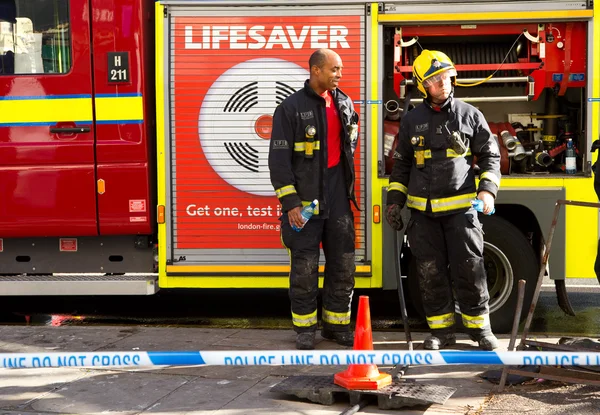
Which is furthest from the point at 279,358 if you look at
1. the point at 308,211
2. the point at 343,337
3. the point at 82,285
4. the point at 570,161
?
the point at 570,161

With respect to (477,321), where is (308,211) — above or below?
above

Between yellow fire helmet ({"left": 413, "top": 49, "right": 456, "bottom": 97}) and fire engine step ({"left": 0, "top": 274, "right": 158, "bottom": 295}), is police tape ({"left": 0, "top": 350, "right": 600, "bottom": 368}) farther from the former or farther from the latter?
fire engine step ({"left": 0, "top": 274, "right": 158, "bottom": 295})

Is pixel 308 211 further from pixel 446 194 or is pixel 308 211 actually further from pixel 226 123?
pixel 226 123

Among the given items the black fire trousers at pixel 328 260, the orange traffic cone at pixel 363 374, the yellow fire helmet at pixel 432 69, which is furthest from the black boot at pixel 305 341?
the yellow fire helmet at pixel 432 69

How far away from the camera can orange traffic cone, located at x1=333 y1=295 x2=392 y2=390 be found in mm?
4984

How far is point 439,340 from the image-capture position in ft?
20.0

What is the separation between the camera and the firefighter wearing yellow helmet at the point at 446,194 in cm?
580

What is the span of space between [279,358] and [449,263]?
227 centimetres

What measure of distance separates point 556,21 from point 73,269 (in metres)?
4.09

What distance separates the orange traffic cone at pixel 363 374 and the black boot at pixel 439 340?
96cm

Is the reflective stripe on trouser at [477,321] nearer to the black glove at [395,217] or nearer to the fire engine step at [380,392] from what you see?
the black glove at [395,217]

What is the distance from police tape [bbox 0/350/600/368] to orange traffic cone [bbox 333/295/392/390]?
38.3 inches

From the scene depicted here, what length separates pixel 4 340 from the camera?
661 cm

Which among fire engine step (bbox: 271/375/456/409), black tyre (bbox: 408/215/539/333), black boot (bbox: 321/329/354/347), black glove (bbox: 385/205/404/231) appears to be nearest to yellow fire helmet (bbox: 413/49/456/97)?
black glove (bbox: 385/205/404/231)
